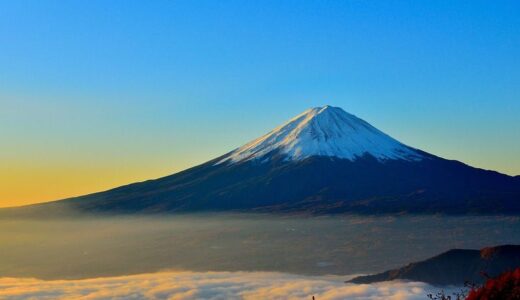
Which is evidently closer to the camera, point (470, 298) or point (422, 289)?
point (470, 298)

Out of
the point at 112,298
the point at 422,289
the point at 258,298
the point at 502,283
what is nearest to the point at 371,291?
the point at 422,289

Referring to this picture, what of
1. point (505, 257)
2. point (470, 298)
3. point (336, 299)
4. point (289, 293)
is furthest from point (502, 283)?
point (289, 293)

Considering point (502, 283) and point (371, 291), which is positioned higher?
point (502, 283)

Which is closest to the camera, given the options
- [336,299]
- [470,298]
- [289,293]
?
[470,298]

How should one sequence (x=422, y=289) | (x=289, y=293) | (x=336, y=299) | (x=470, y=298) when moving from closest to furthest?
(x=470, y=298) → (x=336, y=299) → (x=422, y=289) → (x=289, y=293)

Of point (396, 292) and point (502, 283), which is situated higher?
point (502, 283)

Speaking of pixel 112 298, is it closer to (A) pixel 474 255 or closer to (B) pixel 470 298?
(A) pixel 474 255

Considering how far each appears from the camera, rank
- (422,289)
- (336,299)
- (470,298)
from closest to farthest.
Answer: (470,298)
(336,299)
(422,289)

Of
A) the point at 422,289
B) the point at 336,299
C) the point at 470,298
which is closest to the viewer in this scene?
the point at 470,298

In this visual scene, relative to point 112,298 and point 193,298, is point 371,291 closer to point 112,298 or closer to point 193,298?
point 193,298
